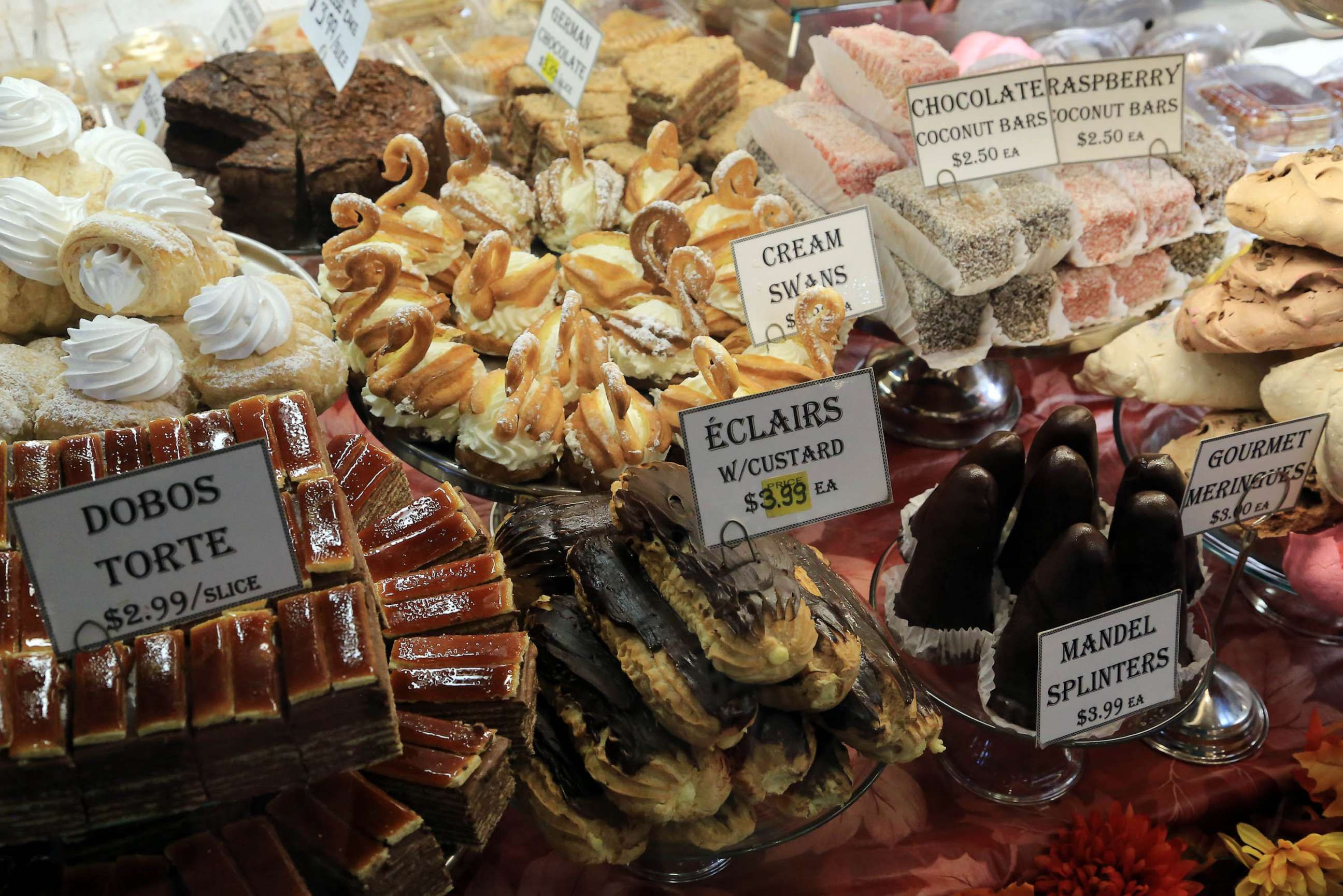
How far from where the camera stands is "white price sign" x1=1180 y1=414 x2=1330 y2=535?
4.77ft

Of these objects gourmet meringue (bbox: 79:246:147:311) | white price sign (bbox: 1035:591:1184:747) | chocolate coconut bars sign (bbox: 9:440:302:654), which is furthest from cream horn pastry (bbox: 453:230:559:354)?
white price sign (bbox: 1035:591:1184:747)

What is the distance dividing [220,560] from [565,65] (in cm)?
187

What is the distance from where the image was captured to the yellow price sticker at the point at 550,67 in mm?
2602

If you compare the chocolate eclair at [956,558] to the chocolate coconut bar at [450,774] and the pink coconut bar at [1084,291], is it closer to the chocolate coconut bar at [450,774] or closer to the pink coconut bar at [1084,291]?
the chocolate coconut bar at [450,774]

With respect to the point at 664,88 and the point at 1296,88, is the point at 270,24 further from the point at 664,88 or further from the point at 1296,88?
the point at 1296,88

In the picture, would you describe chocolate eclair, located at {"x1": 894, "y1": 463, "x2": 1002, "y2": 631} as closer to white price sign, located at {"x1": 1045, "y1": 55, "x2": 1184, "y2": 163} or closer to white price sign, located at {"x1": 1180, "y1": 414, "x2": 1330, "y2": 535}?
white price sign, located at {"x1": 1180, "y1": 414, "x2": 1330, "y2": 535}

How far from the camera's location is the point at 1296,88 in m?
3.07

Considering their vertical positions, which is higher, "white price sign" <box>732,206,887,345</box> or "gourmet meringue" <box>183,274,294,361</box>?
"gourmet meringue" <box>183,274,294,361</box>

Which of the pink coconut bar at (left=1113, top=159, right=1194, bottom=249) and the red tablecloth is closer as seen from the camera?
the red tablecloth

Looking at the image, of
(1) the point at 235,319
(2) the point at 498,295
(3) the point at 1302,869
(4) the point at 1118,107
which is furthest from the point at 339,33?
(3) the point at 1302,869

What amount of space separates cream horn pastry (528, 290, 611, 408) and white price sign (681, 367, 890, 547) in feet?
2.34

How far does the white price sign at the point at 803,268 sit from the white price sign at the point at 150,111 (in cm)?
168

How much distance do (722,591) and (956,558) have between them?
1.50ft

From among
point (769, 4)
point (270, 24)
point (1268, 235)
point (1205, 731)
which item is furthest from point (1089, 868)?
point (270, 24)
